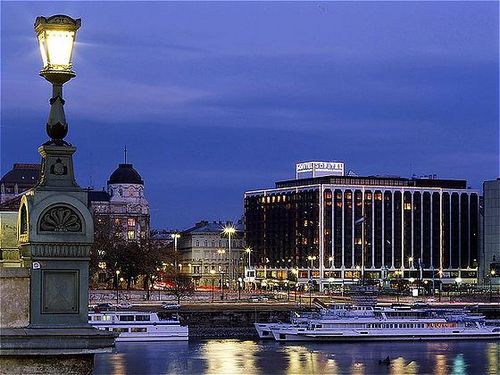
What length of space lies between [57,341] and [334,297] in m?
157

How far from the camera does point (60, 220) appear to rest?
880 centimetres

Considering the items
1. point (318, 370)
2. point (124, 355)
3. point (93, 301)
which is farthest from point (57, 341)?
point (93, 301)

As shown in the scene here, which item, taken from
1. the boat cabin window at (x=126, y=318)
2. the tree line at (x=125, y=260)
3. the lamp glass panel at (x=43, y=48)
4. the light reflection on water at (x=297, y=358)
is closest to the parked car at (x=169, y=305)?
the tree line at (x=125, y=260)

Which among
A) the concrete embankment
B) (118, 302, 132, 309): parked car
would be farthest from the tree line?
the concrete embankment

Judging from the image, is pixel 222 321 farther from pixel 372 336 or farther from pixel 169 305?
pixel 372 336

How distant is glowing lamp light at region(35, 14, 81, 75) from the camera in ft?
30.2

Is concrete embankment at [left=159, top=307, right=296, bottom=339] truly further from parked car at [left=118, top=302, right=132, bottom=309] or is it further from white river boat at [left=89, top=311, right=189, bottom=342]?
white river boat at [left=89, top=311, right=189, bottom=342]

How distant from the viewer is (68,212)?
28.9ft

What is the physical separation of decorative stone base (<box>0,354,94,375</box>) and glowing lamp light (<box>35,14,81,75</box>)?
6.89 feet

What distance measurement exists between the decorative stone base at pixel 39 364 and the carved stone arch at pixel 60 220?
0.90 metres

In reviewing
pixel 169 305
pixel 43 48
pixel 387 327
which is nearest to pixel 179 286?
pixel 169 305

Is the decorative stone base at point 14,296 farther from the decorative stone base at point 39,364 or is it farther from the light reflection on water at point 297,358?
the light reflection on water at point 297,358

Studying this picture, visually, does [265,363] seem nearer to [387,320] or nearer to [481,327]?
[387,320]

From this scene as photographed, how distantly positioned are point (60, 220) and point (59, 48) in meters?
1.35
